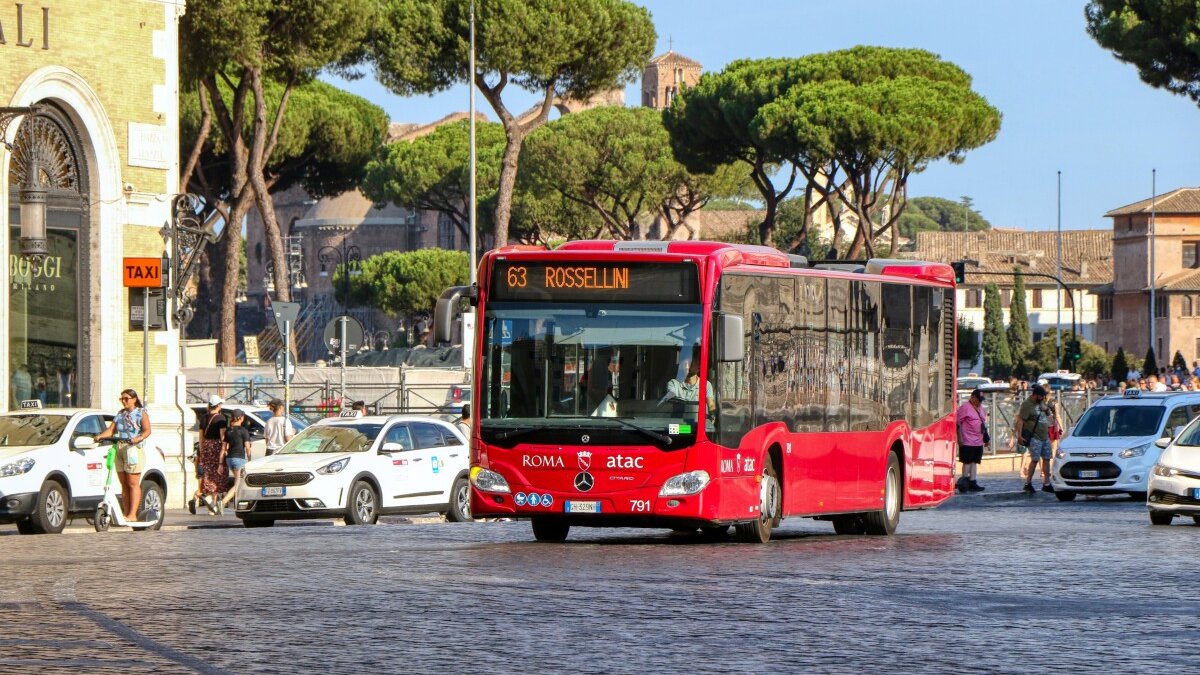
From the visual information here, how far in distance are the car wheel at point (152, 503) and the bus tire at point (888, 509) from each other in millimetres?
8637

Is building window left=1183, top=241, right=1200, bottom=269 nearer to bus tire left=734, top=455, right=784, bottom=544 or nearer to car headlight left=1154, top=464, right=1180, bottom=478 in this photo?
car headlight left=1154, top=464, right=1180, bottom=478

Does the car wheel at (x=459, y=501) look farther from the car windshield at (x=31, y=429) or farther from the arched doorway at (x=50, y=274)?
the arched doorway at (x=50, y=274)

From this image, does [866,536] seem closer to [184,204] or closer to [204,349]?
[184,204]

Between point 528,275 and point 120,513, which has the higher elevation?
point 528,275

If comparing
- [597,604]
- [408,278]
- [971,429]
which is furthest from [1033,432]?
[408,278]

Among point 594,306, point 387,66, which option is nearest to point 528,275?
point 594,306

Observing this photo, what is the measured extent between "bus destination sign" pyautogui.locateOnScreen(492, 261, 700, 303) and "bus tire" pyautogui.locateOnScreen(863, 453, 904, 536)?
4.28m

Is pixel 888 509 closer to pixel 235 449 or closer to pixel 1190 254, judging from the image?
pixel 235 449

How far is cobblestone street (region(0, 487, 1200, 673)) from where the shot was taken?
31.5ft

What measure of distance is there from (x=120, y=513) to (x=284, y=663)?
48.5 feet

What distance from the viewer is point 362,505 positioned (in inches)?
978

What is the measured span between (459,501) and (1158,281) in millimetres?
93894

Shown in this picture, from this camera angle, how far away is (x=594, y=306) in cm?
1694

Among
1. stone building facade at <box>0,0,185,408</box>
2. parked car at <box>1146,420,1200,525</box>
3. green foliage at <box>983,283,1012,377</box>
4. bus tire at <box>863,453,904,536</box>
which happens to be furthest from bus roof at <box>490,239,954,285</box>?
green foliage at <box>983,283,1012,377</box>
